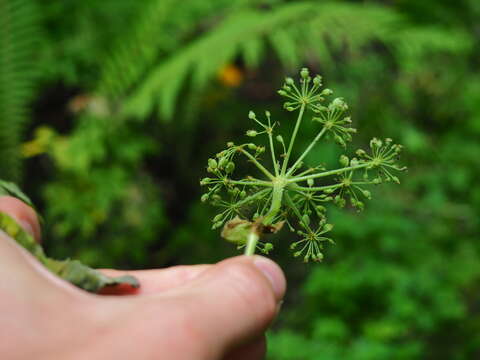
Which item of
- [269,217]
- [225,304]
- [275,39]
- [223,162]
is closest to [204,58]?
[275,39]

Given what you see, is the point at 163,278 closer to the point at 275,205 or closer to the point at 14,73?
the point at 275,205

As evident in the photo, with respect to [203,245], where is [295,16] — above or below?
above

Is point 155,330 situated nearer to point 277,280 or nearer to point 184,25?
point 277,280

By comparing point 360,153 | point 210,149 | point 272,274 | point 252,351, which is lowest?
point 210,149

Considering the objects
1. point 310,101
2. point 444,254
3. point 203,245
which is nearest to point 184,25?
point 203,245

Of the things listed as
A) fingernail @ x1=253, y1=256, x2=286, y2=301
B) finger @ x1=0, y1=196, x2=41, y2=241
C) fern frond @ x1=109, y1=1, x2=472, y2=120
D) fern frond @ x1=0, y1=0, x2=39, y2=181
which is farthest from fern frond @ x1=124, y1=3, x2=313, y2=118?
fingernail @ x1=253, y1=256, x2=286, y2=301
